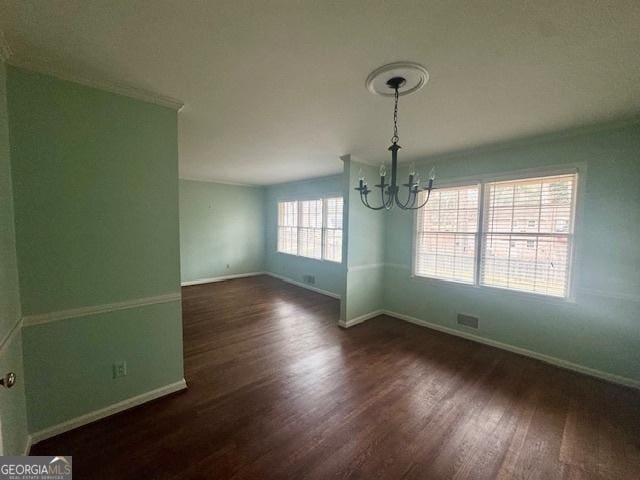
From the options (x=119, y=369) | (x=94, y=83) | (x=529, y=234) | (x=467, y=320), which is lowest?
(x=467, y=320)

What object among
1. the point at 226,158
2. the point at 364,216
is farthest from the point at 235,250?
the point at 364,216

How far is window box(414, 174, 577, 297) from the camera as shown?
2.74 metres

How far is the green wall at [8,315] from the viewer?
Result: 1.29 m

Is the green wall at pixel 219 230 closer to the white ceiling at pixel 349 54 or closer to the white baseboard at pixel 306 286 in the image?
the white baseboard at pixel 306 286

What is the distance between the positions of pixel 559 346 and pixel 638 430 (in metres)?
0.93

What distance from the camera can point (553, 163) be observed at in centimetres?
275

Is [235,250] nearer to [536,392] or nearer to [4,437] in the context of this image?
[4,437]

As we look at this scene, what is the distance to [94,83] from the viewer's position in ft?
5.87

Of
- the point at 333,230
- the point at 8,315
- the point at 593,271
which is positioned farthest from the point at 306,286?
the point at 8,315

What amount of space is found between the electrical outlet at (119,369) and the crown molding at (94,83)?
2109 millimetres

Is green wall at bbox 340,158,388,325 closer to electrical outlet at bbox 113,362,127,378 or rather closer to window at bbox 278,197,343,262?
window at bbox 278,197,343,262

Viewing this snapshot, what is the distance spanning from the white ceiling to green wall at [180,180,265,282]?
3.97 m

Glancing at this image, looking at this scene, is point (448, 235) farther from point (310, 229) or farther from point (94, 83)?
point (94, 83)

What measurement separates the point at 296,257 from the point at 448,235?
12.3 feet
